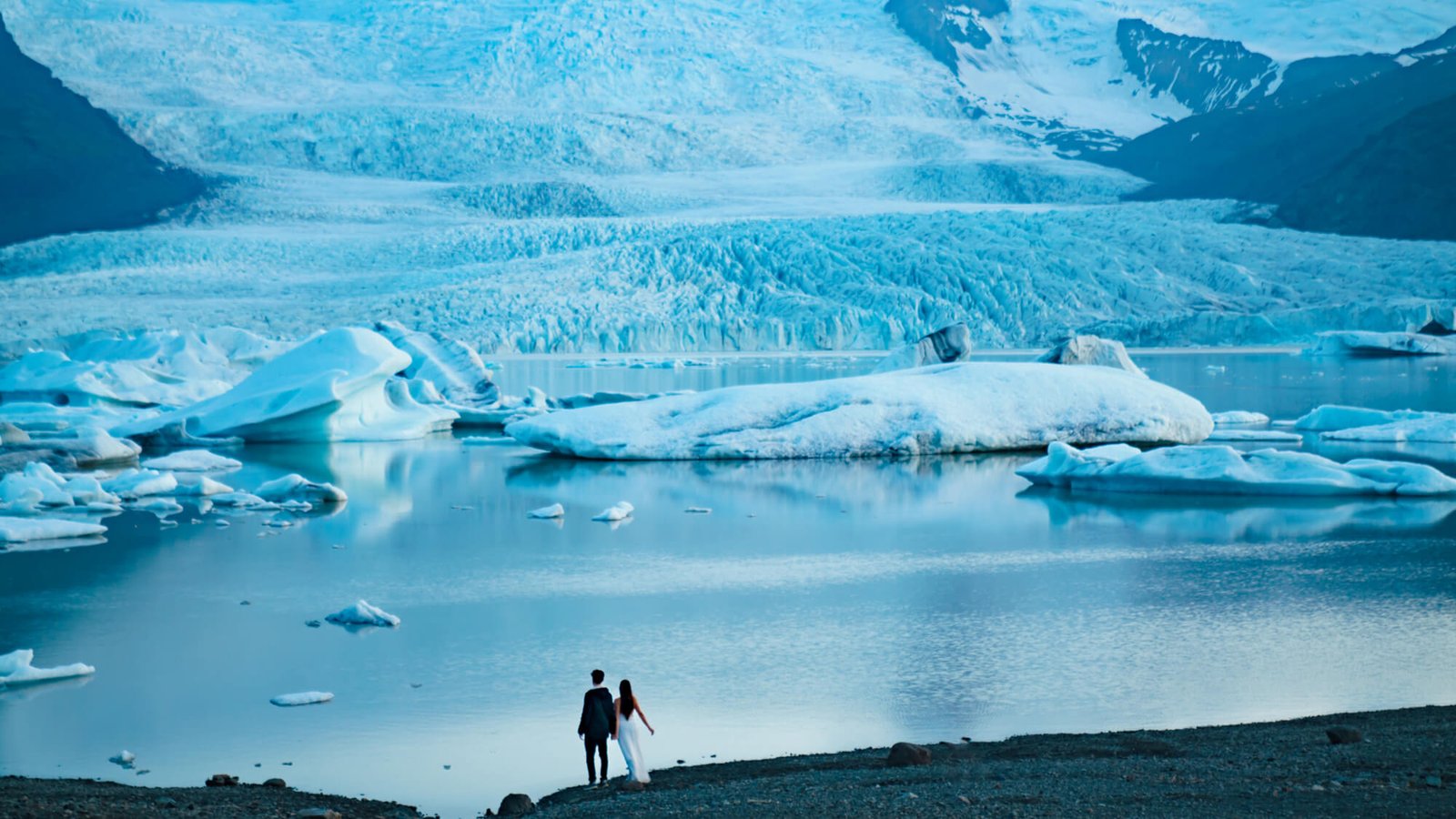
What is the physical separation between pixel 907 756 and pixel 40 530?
623cm

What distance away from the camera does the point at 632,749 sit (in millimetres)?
3838

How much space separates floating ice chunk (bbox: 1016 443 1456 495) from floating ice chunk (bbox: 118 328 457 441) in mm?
6245

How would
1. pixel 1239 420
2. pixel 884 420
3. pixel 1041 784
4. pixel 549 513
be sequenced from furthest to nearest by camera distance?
1. pixel 1239 420
2. pixel 884 420
3. pixel 549 513
4. pixel 1041 784

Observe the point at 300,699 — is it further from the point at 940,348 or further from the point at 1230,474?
the point at 940,348

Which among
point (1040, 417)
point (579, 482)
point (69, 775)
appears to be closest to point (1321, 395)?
point (1040, 417)

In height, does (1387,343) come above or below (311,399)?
above

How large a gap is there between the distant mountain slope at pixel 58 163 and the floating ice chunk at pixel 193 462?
3368cm

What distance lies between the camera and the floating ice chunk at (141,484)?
10.2m

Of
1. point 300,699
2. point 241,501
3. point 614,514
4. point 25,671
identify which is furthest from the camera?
point 241,501

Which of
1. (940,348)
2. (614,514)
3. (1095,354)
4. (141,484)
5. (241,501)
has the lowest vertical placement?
(614,514)

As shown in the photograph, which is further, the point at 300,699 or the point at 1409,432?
the point at 1409,432

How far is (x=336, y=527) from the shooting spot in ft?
29.3

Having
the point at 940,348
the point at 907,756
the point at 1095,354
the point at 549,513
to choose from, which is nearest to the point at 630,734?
the point at 907,756

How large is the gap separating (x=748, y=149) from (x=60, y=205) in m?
22.0
